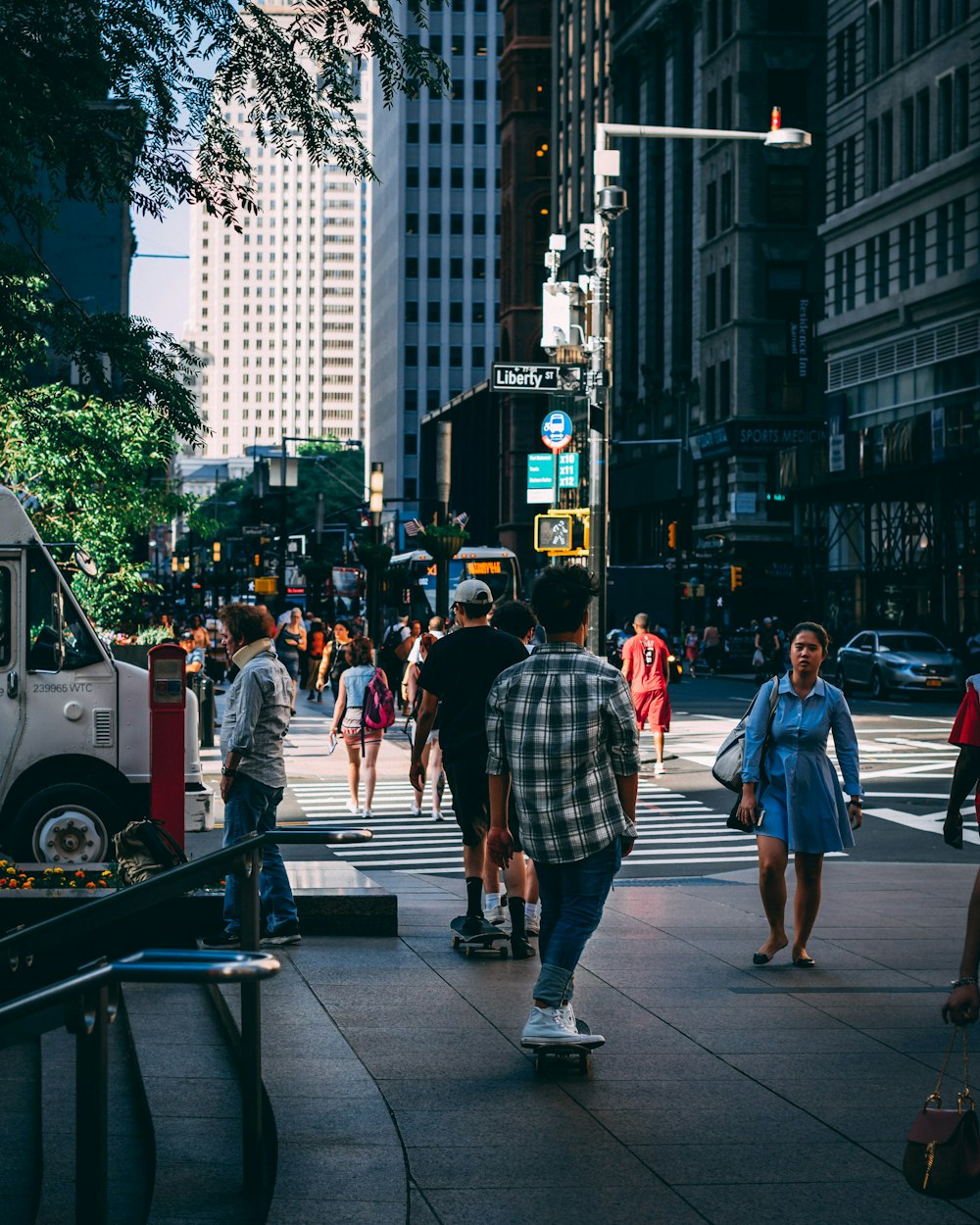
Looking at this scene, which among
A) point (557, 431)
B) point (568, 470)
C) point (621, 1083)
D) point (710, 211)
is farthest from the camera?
point (710, 211)

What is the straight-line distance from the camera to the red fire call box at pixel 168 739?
12.4m

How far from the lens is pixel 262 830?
968 centimetres

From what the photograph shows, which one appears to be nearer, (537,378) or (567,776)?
(567,776)

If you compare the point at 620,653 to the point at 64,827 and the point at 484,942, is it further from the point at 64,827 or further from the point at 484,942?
the point at 484,942

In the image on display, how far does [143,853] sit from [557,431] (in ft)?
48.4

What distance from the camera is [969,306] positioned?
5072 cm

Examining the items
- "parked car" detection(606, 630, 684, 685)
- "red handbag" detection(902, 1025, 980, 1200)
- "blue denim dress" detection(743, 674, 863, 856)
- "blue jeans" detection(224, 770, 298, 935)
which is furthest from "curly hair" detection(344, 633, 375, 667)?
"red handbag" detection(902, 1025, 980, 1200)

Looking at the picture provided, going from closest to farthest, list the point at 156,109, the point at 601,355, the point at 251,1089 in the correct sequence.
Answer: the point at 251,1089
the point at 156,109
the point at 601,355

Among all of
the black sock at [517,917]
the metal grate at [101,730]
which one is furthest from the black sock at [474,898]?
the metal grate at [101,730]

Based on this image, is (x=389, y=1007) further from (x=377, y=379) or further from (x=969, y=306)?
(x=377, y=379)

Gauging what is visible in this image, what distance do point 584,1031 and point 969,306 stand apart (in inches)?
1836

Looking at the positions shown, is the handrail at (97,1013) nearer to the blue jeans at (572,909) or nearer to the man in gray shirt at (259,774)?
the blue jeans at (572,909)

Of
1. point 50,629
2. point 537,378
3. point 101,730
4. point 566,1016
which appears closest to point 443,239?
point 537,378

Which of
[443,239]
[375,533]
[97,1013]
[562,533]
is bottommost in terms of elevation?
[97,1013]
